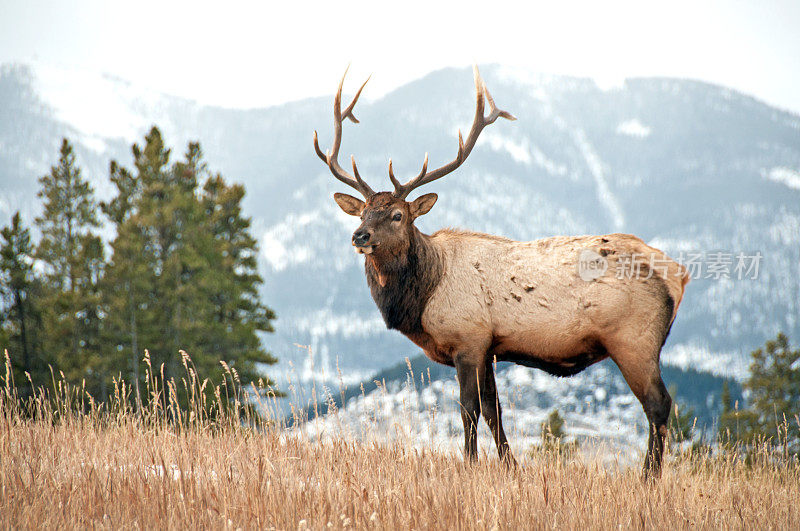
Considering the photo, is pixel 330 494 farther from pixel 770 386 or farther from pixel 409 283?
pixel 770 386

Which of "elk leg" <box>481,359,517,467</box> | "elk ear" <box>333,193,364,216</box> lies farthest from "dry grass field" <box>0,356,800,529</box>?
"elk ear" <box>333,193,364,216</box>

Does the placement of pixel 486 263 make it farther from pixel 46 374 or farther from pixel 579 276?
pixel 46 374

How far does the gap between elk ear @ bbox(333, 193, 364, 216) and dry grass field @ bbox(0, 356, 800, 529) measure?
2443 mm

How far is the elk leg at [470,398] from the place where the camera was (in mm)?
5785

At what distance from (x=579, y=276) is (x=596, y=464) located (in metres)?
1.57

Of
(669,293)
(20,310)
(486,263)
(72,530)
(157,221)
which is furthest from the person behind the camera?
(20,310)

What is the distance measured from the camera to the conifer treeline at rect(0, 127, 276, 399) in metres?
25.8

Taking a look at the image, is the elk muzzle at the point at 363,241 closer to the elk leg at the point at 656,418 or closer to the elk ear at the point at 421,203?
the elk ear at the point at 421,203

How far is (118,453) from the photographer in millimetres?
5172

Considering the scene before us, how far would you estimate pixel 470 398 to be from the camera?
19.4 feet

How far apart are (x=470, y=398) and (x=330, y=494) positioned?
7.03ft

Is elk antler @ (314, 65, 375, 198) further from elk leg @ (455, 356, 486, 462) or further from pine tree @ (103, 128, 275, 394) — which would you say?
pine tree @ (103, 128, 275, 394)

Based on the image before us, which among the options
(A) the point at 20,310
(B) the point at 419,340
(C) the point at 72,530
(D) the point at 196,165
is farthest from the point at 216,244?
(C) the point at 72,530

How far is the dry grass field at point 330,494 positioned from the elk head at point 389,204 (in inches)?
72.7
